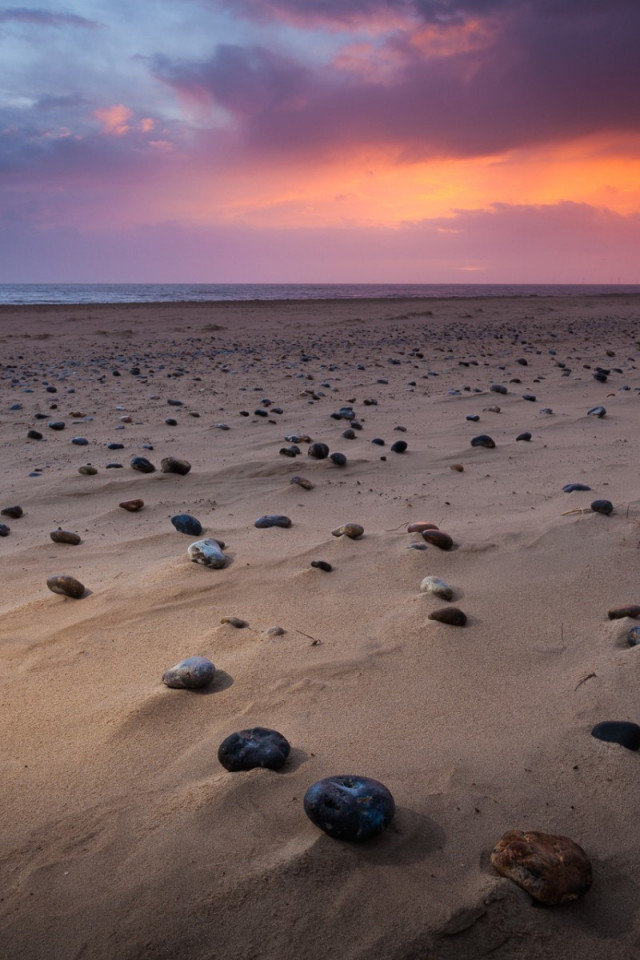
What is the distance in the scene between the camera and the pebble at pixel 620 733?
4.88ft

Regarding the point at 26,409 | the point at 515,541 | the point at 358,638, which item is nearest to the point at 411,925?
the point at 358,638

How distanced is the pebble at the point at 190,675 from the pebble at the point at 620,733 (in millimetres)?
951

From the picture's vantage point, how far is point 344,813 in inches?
49.8

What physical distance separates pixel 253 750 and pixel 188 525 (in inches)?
66.1

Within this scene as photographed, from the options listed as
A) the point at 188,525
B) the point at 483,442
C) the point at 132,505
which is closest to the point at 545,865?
the point at 188,525

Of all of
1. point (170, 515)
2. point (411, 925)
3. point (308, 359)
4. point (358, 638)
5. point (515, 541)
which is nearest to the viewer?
point (411, 925)

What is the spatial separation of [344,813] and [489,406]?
203 inches

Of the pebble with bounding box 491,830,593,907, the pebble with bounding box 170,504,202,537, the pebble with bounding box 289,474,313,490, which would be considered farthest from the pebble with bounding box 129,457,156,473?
the pebble with bounding box 491,830,593,907

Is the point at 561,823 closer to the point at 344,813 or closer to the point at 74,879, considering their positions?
the point at 344,813

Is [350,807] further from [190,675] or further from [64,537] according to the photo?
[64,537]

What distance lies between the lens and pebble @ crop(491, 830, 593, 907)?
3.72 feet

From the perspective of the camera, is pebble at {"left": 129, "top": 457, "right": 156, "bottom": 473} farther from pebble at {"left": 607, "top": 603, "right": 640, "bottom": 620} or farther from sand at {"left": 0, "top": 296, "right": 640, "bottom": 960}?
pebble at {"left": 607, "top": 603, "right": 640, "bottom": 620}

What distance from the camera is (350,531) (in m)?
2.85

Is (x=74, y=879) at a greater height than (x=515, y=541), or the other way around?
(x=515, y=541)
